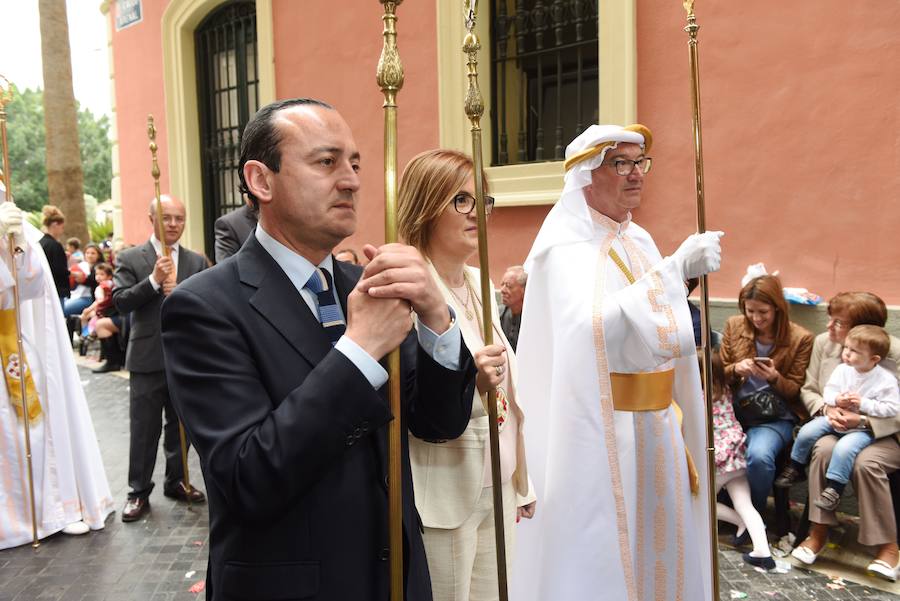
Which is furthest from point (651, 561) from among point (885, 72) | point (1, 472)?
point (1, 472)

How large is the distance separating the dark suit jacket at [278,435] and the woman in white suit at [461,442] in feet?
2.35

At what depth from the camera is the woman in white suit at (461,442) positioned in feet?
7.53

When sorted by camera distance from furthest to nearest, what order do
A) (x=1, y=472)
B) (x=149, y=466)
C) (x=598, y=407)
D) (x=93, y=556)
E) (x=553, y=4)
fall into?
(x=553, y=4) → (x=149, y=466) → (x=1, y=472) → (x=93, y=556) → (x=598, y=407)

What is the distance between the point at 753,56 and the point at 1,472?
232 inches

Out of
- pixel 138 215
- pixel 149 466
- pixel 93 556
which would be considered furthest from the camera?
pixel 138 215

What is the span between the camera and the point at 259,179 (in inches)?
60.4

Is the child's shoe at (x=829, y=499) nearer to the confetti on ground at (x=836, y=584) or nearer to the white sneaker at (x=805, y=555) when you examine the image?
the white sneaker at (x=805, y=555)

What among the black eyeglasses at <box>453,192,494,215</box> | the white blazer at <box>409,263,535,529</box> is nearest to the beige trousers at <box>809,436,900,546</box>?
the white blazer at <box>409,263,535,529</box>

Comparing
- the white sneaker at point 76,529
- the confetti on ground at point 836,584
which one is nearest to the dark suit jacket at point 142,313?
the white sneaker at point 76,529

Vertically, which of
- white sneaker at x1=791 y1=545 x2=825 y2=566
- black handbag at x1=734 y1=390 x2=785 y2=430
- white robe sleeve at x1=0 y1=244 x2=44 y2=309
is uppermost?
white robe sleeve at x1=0 y1=244 x2=44 y2=309

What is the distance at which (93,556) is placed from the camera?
14.6 feet

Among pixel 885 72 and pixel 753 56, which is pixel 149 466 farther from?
pixel 885 72

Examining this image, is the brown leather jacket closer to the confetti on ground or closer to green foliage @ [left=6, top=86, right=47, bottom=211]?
the confetti on ground

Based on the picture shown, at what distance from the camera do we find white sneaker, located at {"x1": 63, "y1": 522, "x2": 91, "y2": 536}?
4.81m
